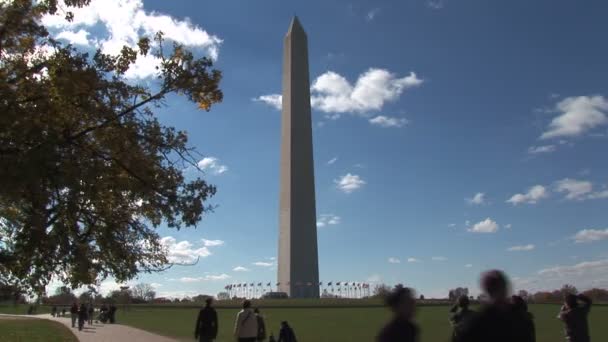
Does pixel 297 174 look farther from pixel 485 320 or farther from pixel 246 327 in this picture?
pixel 485 320

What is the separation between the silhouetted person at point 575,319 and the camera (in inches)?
348

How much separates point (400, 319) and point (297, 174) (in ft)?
167

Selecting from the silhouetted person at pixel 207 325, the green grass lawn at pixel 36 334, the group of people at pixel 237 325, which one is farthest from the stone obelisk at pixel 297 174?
the silhouetted person at pixel 207 325

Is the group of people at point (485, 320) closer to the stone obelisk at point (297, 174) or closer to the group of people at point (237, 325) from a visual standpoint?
the group of people at point (237, 325)

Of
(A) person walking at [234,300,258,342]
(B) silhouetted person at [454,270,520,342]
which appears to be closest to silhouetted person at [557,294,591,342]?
(A) person walking at [234,300,258,342]

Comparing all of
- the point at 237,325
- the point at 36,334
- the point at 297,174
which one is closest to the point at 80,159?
the point at 237,325

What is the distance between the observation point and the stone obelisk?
180 ft

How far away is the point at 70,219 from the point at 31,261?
924 millimetres

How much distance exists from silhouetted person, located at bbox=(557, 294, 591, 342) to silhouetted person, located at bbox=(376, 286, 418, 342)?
5799mm

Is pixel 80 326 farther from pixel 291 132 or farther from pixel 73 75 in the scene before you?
pixel 291 132

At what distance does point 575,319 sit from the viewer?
8.85 metres

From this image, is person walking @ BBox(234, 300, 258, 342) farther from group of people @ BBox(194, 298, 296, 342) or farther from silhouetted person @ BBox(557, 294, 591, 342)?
silhouetted person @ BBox(557, 294, 591, 342)

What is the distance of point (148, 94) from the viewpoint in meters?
9.60

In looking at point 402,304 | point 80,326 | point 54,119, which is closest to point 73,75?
point 54,119
